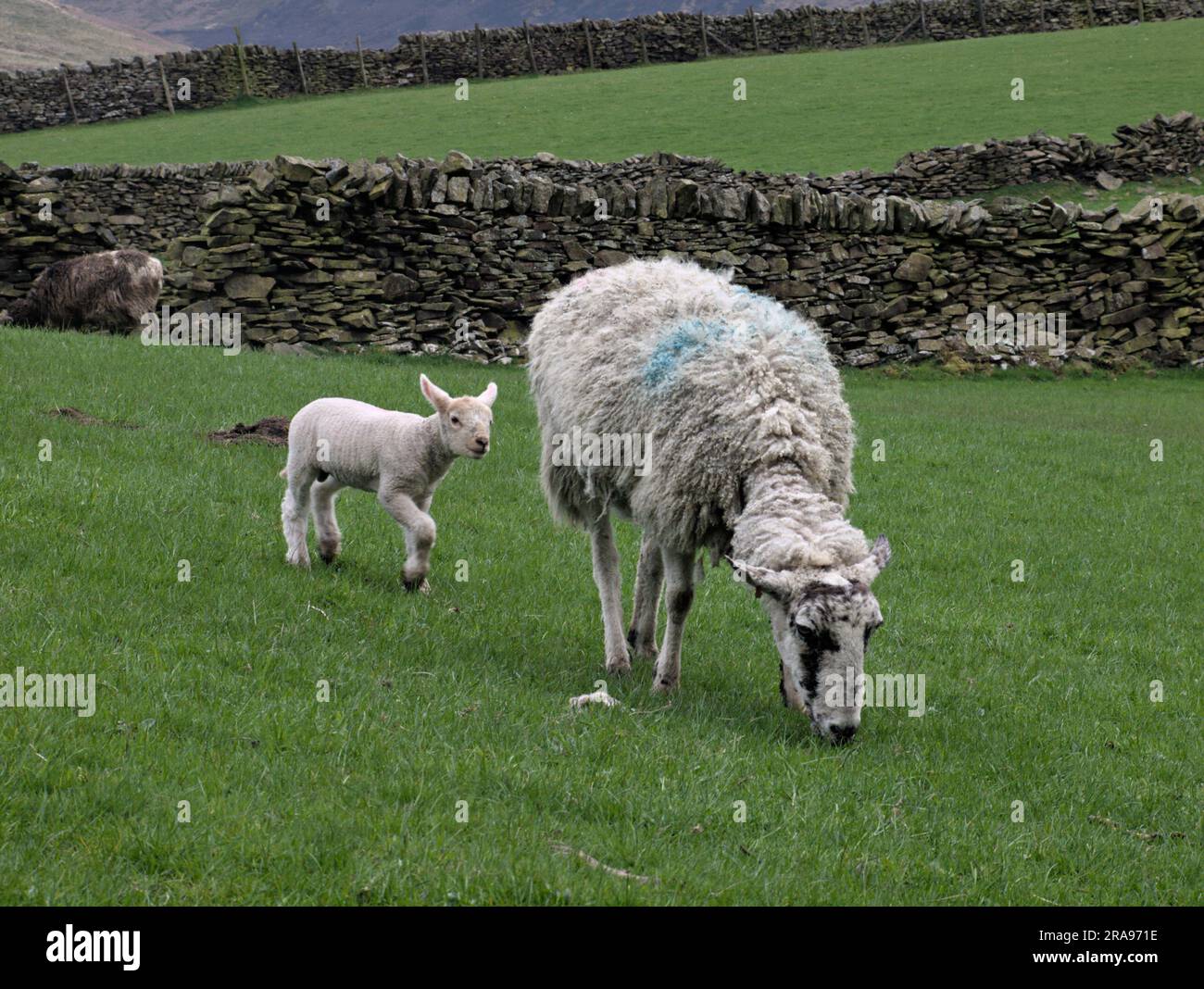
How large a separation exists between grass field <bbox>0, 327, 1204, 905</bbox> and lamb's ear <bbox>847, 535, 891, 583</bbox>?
32.9 inches

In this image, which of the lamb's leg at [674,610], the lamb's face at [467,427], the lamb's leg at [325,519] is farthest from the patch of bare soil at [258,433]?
the lamb's leg at [674,610]

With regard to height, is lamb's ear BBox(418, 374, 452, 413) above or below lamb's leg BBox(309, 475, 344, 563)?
above

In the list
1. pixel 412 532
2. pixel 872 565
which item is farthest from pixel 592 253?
pixel 872 565

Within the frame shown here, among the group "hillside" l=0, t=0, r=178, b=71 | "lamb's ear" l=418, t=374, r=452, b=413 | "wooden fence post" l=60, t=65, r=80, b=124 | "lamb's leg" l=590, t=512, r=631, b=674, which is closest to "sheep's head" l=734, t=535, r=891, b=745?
"lamb's leg" l=590, t=512, r=631, b=674

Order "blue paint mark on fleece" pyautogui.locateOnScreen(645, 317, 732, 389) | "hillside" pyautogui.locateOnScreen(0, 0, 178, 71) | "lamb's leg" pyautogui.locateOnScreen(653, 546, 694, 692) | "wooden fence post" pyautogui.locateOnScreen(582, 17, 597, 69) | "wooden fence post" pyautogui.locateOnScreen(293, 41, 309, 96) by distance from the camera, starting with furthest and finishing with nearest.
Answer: "hillside" pyautogui.locateOnScreen(0, 0, 178, 71) → "wooden fence post" pyautogui.locateOnScreen(582, 17, 597, 69) → "wooden fence post" pyautogui.locateOnScreen(293, 41, 309, 96) → "blue paint mark on fleece" pyautogui.locateOnScreen(645, 317, 732, 389) → "lamb's leg" pyautogui.locateOnScreen(653, 546, 694, 692)

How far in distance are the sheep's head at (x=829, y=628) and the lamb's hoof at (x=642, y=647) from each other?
1668 mm

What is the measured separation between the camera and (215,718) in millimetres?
5125

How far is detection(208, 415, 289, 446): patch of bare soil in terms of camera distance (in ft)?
38.0

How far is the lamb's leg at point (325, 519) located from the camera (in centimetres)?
827

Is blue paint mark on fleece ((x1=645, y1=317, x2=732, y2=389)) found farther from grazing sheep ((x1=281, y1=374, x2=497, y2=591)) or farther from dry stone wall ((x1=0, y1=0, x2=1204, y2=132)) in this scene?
dry stone wall ((x1=0, y1=0, x2=1204, y2=132))

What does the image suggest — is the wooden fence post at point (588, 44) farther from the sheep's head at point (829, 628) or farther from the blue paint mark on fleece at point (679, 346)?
the sheep's head at point (829, 628)

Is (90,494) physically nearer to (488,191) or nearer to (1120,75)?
(488,191)

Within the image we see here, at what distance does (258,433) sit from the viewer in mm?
11906

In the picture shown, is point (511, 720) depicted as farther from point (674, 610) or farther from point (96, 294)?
point (96, 294)
